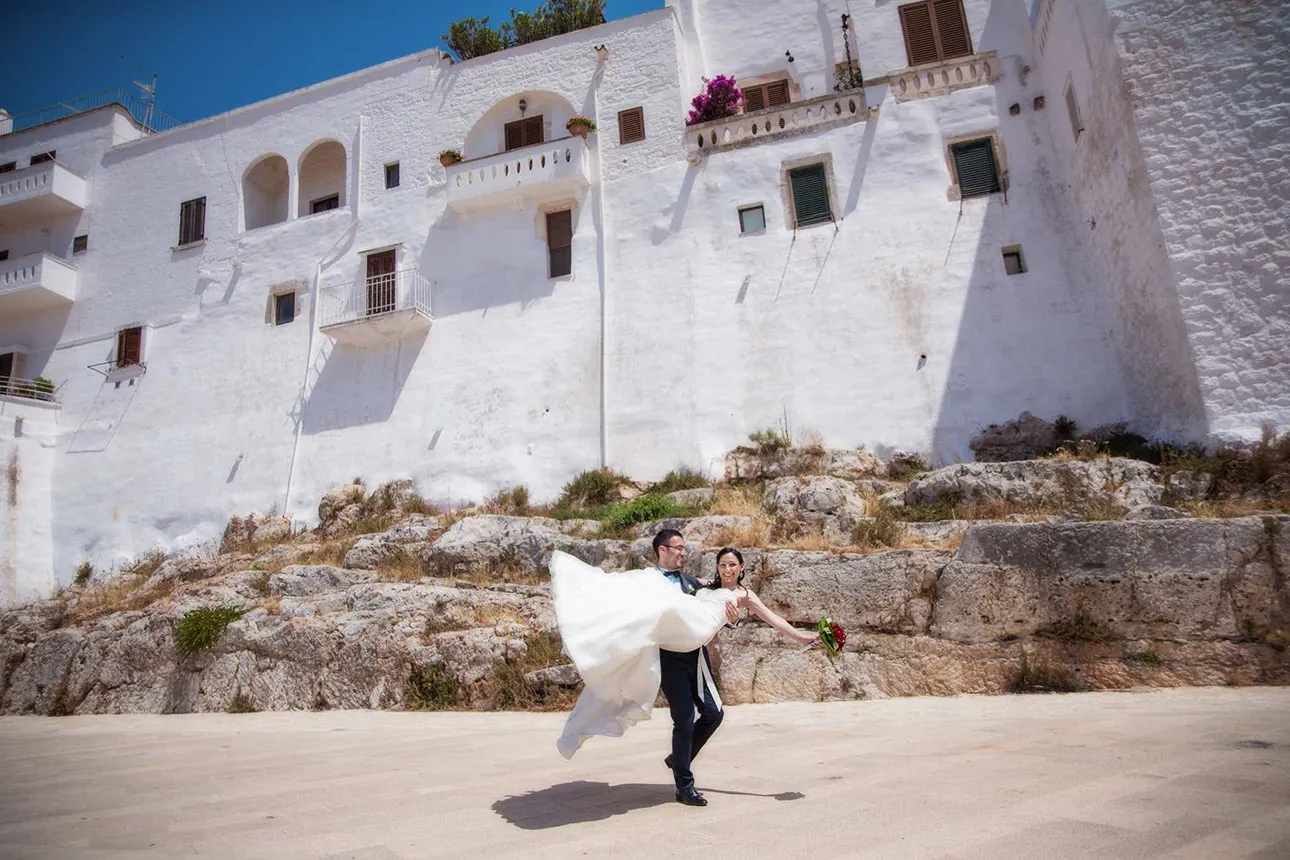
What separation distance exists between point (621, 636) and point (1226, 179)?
12.0m

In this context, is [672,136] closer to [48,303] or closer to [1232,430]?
[1232,430]

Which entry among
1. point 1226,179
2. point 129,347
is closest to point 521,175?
point 129,347

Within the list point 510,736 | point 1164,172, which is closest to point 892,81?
point 1164,172

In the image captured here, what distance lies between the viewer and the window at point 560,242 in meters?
18.3

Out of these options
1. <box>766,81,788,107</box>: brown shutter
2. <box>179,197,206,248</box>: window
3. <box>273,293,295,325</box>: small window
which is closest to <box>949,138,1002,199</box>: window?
<box>766,81,788,107</box>: brown shutter

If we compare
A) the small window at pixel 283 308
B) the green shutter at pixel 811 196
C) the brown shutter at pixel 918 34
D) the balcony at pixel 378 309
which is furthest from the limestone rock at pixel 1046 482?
the small window at pixel 283 308

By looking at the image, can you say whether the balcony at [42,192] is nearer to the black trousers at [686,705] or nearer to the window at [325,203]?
the window at [325,203]

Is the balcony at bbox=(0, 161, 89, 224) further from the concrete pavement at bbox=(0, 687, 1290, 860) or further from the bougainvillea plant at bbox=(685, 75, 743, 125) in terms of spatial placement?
the concrete pavement at bbox=(0, 687, 1290, 860)

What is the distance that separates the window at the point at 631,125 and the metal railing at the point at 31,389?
1623 cm

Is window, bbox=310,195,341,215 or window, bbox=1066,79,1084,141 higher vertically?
window, bbox=310,195,341,215

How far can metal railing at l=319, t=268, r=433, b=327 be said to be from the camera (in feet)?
61.4

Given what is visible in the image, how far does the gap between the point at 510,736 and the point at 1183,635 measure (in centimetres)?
600

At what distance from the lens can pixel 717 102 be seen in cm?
1812

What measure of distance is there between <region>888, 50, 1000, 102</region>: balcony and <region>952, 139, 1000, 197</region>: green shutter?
132 centimetres
